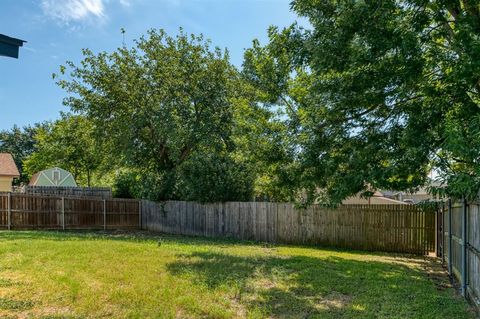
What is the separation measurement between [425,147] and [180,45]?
45.7 ft

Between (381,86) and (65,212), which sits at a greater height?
(381,86)

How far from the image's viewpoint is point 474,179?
13.7 ft

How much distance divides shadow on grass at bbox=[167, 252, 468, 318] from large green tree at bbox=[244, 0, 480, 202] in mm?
1575

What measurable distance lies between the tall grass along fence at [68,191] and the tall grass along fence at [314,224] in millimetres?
3970

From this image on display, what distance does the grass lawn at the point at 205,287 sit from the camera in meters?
4.77

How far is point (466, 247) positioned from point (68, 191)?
16.6 metres

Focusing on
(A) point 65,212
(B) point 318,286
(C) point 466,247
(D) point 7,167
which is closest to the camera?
(C) point 466,247

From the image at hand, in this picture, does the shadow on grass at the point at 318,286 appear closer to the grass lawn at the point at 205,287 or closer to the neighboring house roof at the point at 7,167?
the grass lawn at the point at 205,287

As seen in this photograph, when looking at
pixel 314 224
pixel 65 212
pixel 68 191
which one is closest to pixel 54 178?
pixel 68 191

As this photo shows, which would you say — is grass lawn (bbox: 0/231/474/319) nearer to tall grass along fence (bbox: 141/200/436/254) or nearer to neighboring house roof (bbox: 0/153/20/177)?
tall grass along fence (bbox: 141/200/436/254)

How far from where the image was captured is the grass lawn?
4766 millimetres

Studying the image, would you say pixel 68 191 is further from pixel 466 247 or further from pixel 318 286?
pixel 466 247

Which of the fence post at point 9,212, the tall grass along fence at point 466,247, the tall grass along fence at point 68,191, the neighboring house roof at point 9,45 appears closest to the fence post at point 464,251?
the tall grass along fence at point 466,247

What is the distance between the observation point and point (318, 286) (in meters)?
6.07
